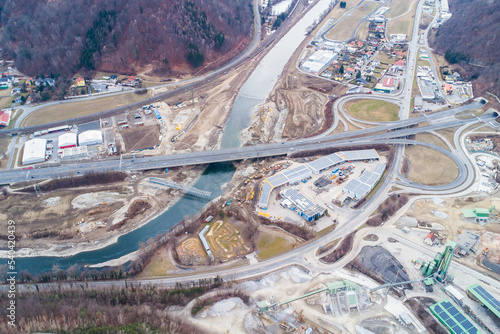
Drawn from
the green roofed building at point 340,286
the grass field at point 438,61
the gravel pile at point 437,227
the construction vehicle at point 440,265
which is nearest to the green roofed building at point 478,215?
the gravel pile at point 437,227

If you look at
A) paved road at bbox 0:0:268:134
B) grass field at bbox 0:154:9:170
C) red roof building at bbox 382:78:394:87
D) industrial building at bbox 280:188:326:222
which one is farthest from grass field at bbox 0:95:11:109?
red roof building at bbox 382:78:394:87

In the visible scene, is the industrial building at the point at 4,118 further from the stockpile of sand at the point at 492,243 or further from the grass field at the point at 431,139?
the stockpile of sand at the point at 492,243

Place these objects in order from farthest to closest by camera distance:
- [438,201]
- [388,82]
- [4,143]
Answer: [388,82] < [4,143] < [438,201]

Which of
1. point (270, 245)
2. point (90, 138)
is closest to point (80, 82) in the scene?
point (90, 138)

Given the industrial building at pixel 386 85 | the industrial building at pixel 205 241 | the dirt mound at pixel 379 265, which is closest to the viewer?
the dirt mound at pixel 379 265

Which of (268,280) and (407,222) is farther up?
(407,222)

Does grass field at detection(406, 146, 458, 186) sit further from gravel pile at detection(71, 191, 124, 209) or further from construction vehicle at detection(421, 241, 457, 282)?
gravel pile at detection(71, 191, 124, 209)

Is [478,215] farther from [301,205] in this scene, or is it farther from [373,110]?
[373,110]
